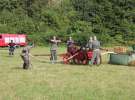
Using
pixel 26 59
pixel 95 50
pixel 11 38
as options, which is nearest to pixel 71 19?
pixel 11 38

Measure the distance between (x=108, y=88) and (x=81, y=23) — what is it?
55106mm

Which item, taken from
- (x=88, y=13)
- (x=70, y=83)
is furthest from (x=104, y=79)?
(x=88, y=13)

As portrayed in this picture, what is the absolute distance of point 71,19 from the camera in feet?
237

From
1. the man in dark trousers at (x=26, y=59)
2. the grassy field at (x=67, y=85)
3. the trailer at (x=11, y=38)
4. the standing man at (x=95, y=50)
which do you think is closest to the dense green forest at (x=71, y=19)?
the trailer at (x=11, y=38)

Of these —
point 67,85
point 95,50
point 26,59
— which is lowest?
point 67,85

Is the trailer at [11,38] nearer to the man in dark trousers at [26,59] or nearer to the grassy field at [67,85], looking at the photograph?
the man in dark trousers at [26,59]

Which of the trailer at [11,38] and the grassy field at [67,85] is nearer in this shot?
the grassy field at [67,85]

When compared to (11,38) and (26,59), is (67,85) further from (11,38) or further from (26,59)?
(11,38)

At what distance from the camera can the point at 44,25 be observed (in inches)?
2714

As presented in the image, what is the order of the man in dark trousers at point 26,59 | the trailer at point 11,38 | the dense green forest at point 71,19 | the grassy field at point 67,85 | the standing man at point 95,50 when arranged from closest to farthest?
the grassy field at point 67,85
the man in dark trousers at point 26,59
the standing man at point 95,50
the trailer at point 11,38
the dense green forest at point 71,19

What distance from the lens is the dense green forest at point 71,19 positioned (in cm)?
6806

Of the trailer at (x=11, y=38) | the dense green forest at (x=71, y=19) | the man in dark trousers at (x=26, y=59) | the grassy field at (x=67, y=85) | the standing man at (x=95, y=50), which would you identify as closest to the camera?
the grassy field at (x=67, y=85)

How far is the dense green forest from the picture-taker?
2680 inches

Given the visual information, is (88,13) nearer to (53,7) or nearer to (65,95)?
(53,7)
